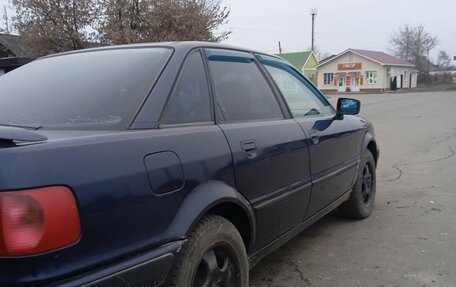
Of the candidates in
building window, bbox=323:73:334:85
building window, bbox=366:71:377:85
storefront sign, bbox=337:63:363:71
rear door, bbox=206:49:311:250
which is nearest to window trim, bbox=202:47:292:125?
rear door, bbox=206:49:311:250

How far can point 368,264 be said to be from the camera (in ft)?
12.7

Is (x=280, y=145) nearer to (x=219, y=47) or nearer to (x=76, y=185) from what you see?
(x=219, y=47)

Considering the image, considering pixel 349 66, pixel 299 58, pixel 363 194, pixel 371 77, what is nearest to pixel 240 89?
pixel 363 194

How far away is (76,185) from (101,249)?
283mm

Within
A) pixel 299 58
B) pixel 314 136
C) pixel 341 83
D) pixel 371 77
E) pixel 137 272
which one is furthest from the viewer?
pixel 299 58

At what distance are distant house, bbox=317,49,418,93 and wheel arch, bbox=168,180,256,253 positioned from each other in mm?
58161

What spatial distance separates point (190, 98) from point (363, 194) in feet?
9.93

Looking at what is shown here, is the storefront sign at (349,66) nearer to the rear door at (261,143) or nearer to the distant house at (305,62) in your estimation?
the distant house at (305,62)

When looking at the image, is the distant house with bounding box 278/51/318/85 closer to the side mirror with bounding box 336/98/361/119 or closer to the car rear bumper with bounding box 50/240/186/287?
the side mirror with bounding box 336/98/361/119

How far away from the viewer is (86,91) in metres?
2.58

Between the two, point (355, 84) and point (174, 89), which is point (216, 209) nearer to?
point (174, 89)

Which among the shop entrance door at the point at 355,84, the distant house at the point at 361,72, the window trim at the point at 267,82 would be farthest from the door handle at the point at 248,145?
the shop entrance door at the point at 355,84

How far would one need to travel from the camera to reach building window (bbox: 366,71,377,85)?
5912cm

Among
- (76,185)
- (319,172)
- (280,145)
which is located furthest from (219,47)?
(76,185)
